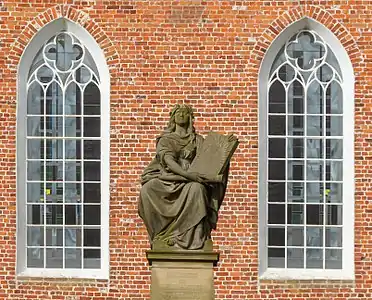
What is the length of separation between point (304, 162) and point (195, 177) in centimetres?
494

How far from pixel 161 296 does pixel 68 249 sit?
16.2 ft

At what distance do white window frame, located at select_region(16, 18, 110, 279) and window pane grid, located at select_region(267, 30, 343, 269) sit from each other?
7.98 feet

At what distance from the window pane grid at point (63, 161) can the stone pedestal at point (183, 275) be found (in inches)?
185

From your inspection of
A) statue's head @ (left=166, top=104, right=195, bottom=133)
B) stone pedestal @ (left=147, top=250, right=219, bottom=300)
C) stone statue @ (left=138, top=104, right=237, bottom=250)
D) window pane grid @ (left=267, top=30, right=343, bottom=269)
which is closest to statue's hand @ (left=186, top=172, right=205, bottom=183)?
stone statue @ (left=138, top=104, right=237, bottom=250)

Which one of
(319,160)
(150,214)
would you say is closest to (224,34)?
(319,160)

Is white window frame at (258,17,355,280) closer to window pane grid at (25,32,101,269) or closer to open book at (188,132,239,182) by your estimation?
window pane grid at (25,32,101,269)

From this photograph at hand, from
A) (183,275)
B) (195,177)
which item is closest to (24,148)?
(195,177)

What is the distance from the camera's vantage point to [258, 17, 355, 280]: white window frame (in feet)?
56.2

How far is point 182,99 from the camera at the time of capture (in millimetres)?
17078

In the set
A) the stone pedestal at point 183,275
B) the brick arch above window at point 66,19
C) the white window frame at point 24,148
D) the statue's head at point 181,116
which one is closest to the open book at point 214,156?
the statue's head at point 181,116

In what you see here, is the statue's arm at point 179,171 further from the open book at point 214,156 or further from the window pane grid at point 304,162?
the window pane grid at point 304,162

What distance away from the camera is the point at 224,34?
1712 centimetres

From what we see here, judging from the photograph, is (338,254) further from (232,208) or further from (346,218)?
(232,208)

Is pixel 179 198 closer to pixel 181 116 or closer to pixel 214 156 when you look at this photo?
pixel 214 156
